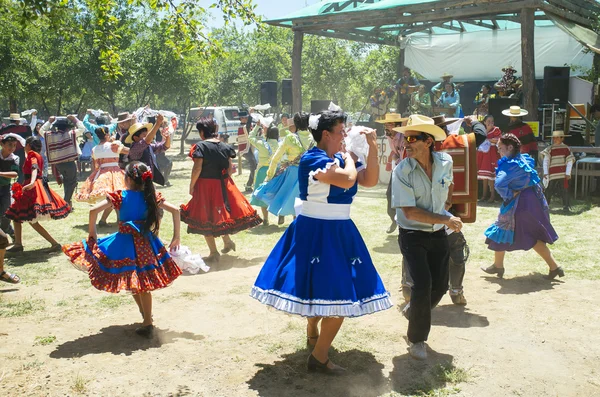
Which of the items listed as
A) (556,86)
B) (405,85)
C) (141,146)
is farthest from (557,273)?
(405,85)

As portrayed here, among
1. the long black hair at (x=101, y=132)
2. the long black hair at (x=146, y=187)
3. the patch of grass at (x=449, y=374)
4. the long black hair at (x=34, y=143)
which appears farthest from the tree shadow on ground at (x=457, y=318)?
the long black hair at (x=101, y=132)

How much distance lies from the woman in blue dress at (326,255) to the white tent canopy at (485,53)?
54.0 feet

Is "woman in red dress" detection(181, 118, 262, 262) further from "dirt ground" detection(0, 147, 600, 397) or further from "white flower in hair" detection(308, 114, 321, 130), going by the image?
"white flower in hair" detection(308, 114, 321, 130)

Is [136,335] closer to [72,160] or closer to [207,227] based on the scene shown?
[207,227]

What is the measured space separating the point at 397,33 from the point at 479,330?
1947 centimetres

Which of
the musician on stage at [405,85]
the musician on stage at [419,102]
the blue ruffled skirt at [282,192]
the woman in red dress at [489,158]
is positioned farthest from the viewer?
the musician on stage at [405,85]

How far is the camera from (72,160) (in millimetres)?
11836

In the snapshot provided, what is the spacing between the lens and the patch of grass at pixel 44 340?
5332 mm

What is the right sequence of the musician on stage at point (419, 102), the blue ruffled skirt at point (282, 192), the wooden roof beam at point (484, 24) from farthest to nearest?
the wooden roof beam at point (484, 24) < the musician on stage at point (419, 102) < the blue ruffled skirt at point (282, 192)

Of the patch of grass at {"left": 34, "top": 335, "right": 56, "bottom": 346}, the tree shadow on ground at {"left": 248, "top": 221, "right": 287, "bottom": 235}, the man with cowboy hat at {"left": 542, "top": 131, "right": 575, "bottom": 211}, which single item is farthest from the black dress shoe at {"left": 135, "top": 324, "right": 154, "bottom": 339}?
the man with cowboy hat at {"left": 542, "top": 131, "right": 575, "bottom": 211}

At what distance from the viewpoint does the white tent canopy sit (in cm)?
1927

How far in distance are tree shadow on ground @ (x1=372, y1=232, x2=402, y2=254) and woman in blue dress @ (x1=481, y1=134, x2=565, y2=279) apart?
5.31 feet

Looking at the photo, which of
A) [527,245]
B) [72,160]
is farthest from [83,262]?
[72,160]

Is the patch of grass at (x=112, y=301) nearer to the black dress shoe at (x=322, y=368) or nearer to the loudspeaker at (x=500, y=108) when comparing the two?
the black dress shoe at (x=322, y=368)
